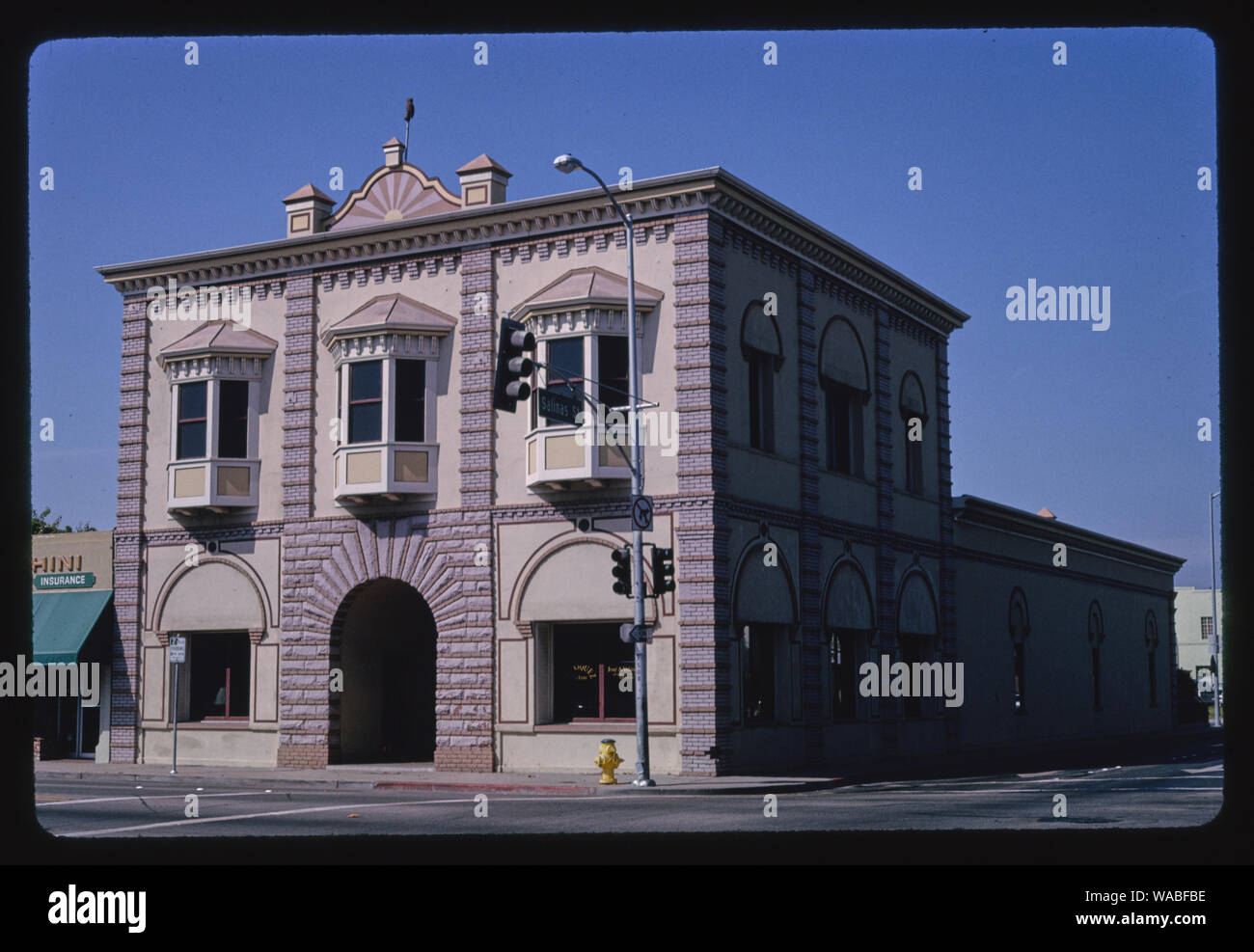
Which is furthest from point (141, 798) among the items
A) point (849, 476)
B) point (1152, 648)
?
point (1152, 648)

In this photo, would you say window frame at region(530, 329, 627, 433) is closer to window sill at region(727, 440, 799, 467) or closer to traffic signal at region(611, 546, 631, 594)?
window sill at region(727, 440, 799, 467)

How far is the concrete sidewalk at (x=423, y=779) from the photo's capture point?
22.4 m

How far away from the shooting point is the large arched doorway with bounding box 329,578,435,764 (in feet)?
93.6

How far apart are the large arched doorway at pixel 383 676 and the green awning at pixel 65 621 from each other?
5.91 meters

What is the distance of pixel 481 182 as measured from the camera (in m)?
27.9

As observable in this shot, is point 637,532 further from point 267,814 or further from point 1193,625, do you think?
point 1193,625

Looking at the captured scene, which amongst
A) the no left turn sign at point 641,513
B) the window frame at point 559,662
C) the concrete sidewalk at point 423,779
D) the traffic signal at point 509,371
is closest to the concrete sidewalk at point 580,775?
the concrete sidewalk at point 423,779

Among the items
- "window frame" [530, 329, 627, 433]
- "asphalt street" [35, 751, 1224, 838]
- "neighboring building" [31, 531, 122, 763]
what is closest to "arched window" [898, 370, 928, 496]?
"window frame" [530, 329, 627, 433]

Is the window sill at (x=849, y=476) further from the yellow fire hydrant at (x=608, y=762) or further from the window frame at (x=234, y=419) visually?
the window frame at (x=234, y=419)

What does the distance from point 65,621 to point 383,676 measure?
23.9 ft

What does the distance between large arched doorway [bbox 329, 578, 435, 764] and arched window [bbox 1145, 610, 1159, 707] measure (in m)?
25.9

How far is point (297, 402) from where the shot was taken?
2903cm

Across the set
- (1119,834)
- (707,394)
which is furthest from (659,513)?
(1119,834)
